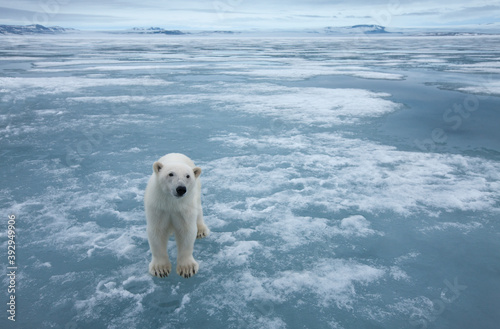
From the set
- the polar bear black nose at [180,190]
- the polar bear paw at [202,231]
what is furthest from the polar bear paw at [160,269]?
the polar bear black nose at [180,190]

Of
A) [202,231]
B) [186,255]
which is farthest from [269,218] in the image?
[186,255]

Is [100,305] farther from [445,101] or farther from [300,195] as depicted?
[445,101]

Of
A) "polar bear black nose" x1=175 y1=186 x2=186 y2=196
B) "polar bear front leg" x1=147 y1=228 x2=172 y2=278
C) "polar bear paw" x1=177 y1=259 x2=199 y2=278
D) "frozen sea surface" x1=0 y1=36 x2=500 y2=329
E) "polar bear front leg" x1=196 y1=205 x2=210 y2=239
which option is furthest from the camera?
"polar bear front leg" x1=196 y1=205 x2=210 y2=239

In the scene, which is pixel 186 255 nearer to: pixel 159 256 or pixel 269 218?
pixel 159 256

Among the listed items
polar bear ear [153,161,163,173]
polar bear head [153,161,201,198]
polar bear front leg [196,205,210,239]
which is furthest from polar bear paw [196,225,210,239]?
polar bear ear [153,161,163,173]

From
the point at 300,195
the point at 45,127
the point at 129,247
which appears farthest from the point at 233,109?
the point at 129,247

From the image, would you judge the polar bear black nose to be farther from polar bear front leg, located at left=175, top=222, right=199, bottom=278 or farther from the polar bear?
polar bear front leg, located at left=175, top=222, right=199, bottom=278
